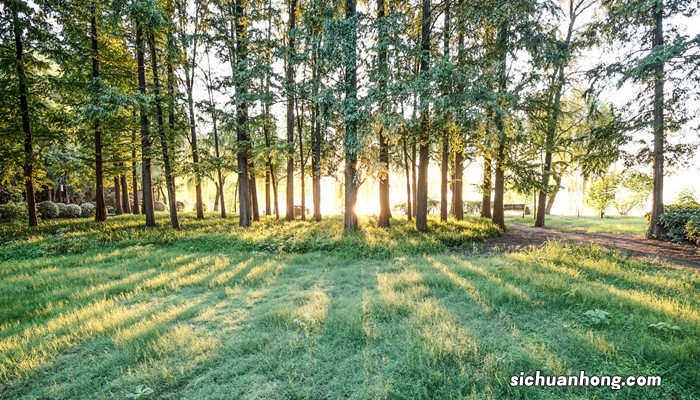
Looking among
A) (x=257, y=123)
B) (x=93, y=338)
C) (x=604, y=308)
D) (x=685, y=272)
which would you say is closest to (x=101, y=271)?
(x=93, y=338)

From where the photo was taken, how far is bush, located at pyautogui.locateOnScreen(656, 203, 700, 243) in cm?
1027

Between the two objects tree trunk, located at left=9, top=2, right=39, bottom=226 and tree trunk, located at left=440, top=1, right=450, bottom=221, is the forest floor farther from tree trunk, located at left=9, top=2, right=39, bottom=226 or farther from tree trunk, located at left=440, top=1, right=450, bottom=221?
tree trunk, located at left=9, top=2, right=39, bottom=226

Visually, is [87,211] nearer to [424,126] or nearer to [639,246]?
[424,126]

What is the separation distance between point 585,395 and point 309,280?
509cm

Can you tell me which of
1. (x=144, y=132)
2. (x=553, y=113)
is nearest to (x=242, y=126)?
(x=144, y=132)

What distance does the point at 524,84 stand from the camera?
10.9m

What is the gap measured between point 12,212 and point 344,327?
26.1 m

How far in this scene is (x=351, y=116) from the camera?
378 inches

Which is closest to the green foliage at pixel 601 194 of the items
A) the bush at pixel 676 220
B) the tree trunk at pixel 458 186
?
the bush at pixel 676 220

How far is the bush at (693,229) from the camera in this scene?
8695 millimetres

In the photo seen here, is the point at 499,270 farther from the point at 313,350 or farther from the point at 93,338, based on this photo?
the point at 93,338

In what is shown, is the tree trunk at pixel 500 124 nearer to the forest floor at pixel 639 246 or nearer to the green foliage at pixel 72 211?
the forest floor at pixel 639 246

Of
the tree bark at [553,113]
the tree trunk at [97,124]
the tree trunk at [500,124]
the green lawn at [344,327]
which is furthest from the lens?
the tree trunk at [97,124]
